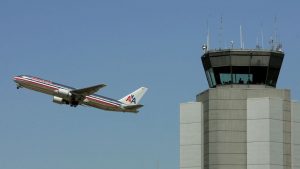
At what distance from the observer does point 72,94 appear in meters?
183

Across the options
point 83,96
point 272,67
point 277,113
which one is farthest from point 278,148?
point 83,96

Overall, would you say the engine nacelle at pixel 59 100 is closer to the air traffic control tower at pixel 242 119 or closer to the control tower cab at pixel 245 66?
the air traffic control tower at pixel 242 119

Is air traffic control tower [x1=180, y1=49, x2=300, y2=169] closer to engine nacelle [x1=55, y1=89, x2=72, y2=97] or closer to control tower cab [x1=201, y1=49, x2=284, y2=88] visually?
control tower cab [x1=201, y1=49, x2=284, y2=88]

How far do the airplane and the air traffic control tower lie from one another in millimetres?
51066

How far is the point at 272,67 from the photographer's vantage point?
133375mm

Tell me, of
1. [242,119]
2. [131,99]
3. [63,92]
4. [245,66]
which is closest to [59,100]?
[63,92]

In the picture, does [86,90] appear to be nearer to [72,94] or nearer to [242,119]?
[72,94]

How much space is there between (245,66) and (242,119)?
1035 cm

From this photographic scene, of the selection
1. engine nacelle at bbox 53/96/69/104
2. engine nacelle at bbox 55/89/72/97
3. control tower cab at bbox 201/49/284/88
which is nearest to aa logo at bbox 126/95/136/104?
engine nacelle at bbox 55/89/72/97

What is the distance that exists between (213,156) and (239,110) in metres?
9.16

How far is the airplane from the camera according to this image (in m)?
182

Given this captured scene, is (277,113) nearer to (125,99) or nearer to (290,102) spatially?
(290,102)

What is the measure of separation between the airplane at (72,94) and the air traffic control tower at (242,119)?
168 ft

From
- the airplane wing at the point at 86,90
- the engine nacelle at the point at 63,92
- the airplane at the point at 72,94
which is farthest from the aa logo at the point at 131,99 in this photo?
the engine nacelle at the point at 63,92
